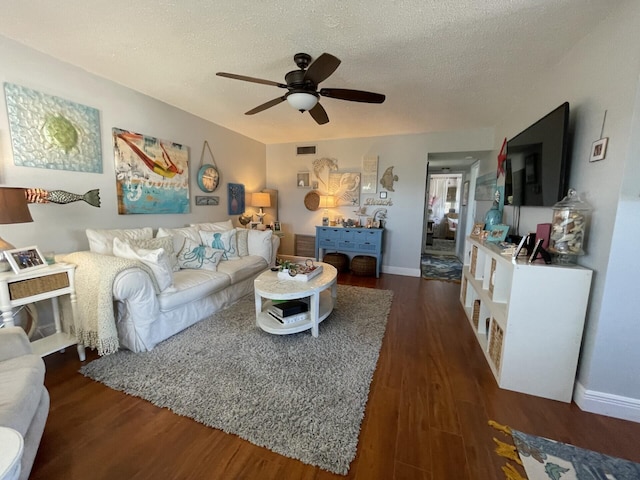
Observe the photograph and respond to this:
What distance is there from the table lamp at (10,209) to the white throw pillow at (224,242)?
1.53 m

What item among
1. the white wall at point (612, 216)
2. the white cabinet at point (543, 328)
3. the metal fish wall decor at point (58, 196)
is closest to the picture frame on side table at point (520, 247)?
the white cabinet at point (543, 328)

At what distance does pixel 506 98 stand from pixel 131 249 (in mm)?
3917

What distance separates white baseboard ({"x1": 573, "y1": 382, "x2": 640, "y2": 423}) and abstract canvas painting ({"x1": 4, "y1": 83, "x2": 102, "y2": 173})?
4.12 meters

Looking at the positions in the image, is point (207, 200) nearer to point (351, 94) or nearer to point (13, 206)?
point (13, 206)

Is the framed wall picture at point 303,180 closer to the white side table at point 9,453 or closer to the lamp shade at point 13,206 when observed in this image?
the lamp shade at point 13,206

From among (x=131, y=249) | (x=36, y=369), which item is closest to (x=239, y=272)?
(x=131, y=249)

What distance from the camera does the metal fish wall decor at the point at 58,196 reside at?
1893 mm

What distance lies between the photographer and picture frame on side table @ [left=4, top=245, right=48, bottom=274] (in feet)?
5.41

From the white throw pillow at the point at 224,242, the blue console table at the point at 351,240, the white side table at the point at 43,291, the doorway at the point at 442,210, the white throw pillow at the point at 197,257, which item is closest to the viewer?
the white side table at the point at 43,291

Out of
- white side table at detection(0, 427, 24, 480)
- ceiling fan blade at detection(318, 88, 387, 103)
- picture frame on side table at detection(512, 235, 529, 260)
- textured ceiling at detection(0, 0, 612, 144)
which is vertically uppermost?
textured ceiling at detection(0, 0, 612, 144)

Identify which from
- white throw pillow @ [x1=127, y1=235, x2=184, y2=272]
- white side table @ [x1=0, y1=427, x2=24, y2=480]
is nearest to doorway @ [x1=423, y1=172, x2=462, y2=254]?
white throw pillow @ [x1=127, y1=235, x2=184, y2=272]

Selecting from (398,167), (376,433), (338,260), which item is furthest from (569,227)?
(338,260)

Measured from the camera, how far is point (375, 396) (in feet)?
5.38

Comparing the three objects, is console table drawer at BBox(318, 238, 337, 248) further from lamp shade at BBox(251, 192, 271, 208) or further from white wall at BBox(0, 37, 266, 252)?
white wall at BBox(0, 37, 266, 252)
